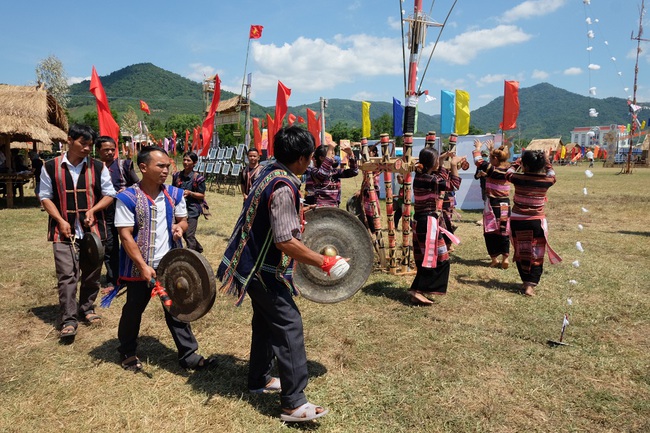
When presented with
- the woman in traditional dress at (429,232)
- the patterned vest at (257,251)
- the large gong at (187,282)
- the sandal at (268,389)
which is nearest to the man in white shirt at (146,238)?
the large gong at (187,282)

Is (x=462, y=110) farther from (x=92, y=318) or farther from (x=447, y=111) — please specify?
(x=92, y=318)

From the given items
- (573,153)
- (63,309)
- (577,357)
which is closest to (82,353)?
(63,309)

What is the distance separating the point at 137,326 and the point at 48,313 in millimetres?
2192

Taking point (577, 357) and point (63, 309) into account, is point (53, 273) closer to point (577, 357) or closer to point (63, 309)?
point (63, 309)

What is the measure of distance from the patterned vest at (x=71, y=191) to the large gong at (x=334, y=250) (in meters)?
2.42

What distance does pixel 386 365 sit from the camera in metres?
3.84

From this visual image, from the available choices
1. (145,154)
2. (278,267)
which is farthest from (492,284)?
(145,154)

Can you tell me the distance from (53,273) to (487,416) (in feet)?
21.0

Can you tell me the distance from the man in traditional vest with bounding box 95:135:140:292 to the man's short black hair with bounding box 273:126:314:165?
344cm

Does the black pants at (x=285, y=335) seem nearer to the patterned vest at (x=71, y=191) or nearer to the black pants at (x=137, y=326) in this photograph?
the black pants at (x=137, y=326)

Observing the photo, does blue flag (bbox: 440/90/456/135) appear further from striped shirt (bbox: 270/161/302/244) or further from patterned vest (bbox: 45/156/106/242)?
striped shirt (bbox: 270/161/302/244)

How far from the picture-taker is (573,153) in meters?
57.2

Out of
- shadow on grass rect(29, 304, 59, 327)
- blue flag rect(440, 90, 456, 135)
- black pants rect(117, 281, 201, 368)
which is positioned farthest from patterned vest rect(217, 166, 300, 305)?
blue flag rect(440, 90, 456, 135)

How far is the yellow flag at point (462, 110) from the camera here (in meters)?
13.8
